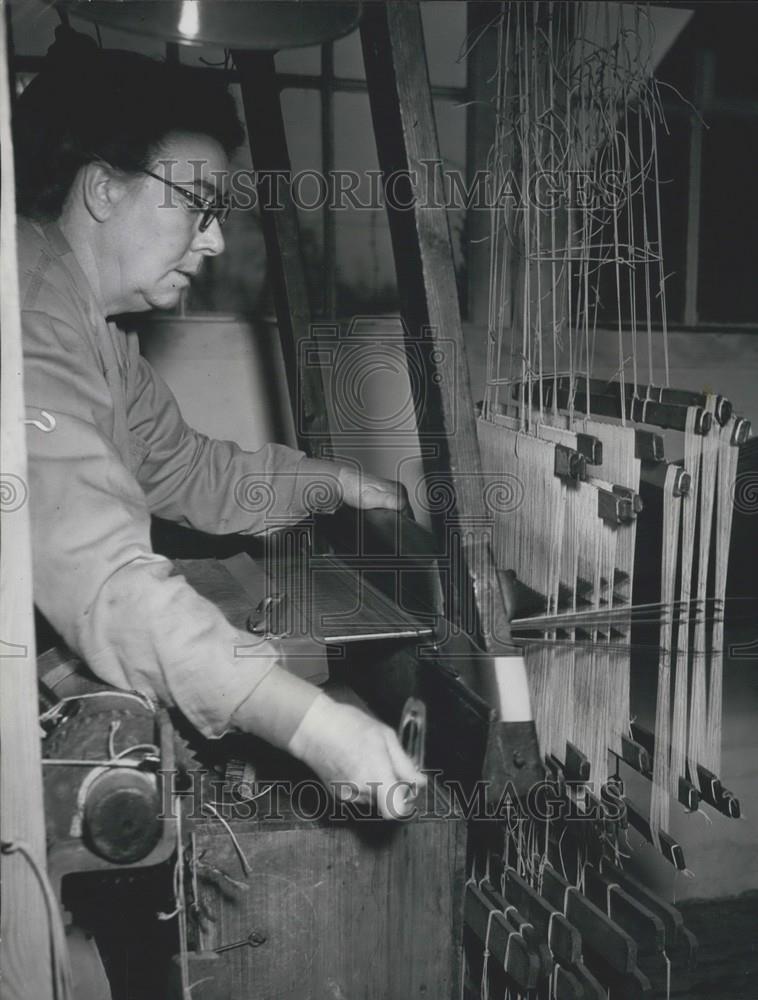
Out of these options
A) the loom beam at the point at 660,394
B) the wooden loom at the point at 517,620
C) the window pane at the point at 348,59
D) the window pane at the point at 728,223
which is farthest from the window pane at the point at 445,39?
the loom beam at the point at 660,394

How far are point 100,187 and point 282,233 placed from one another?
63 centimetres

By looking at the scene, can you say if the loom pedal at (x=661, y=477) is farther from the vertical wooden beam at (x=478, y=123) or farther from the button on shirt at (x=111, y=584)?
the vertical wooden beam at (x=478, y=123)

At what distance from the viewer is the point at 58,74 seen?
1.67 meters

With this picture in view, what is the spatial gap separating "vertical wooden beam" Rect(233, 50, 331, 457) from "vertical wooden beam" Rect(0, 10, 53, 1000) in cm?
121

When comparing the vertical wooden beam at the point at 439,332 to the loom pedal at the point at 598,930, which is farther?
the loom pedal at the point at 598,930

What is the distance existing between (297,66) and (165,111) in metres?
1.37

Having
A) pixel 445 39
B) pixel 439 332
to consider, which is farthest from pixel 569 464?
pixel 445 39

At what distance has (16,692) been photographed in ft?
3.35

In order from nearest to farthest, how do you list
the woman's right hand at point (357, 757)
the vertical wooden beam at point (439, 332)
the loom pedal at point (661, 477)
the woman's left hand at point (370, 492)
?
the woman's right hand at point (357, 757) < the vertical wooden beam at point (439, 332) < the loom pedal at point (661, 477) < the woman's left hand at point (370, 492)

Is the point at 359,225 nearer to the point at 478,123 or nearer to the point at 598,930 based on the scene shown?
the point at 478,123

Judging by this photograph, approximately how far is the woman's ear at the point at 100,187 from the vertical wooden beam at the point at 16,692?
2.06 ft

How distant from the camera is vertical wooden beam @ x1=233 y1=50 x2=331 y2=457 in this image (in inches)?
84.2

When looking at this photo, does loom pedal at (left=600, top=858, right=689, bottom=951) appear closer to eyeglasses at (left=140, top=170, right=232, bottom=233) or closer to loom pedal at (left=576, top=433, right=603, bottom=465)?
loom pedal at (left=576, top=433, right=603, bottom=465)

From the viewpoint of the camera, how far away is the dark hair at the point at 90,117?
163 centimetres
